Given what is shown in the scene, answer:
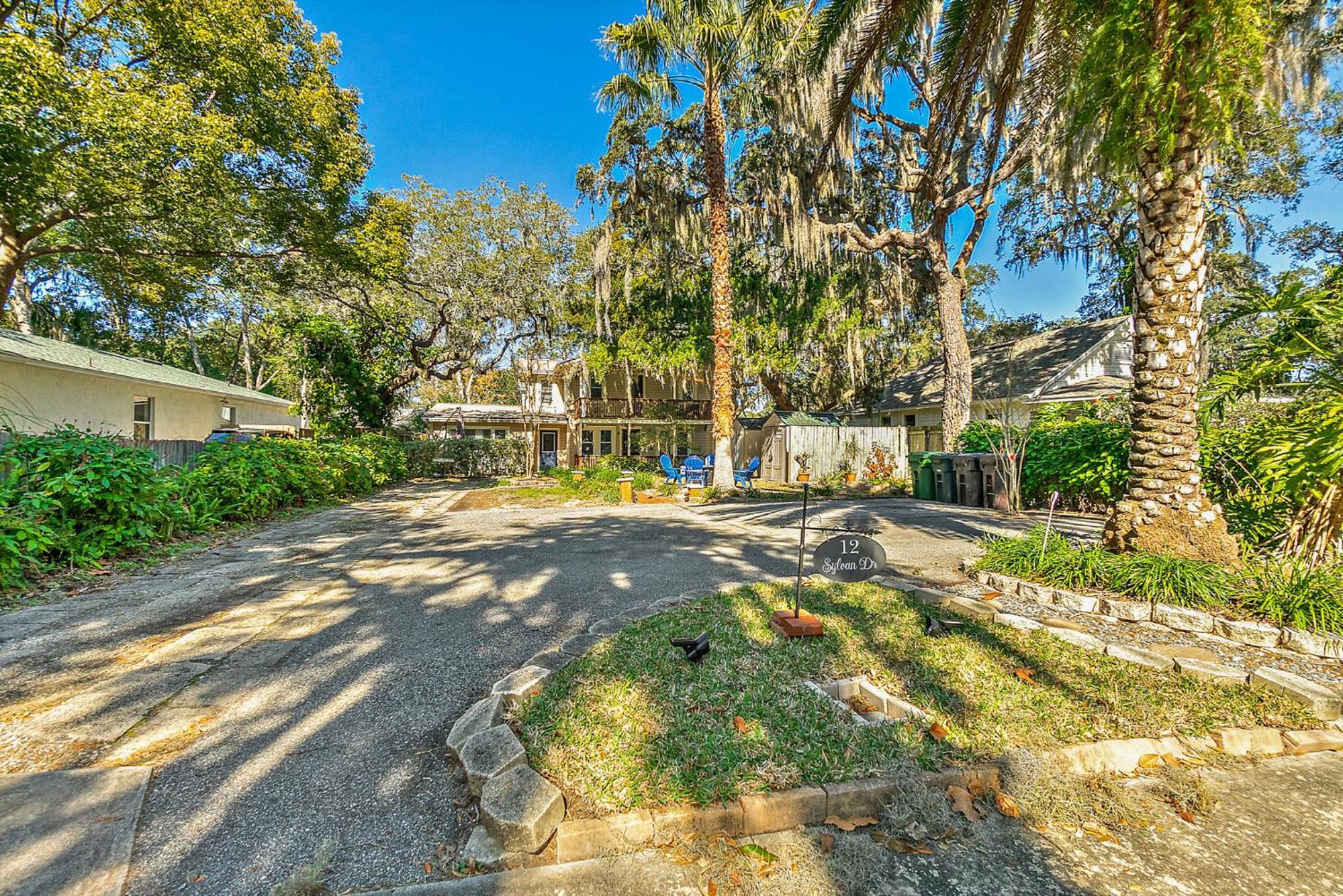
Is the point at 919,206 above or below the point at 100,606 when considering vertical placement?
above

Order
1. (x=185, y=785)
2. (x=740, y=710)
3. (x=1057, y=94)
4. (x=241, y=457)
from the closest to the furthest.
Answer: (x=185, y=785), (x=740, y=710), (x=1057, y=94), (x=241, y=457)

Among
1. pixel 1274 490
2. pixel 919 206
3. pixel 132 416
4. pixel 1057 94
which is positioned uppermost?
pixel 919 206

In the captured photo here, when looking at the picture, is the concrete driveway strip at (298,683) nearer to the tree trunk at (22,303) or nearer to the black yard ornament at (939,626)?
the black yard ornament at (939,626)

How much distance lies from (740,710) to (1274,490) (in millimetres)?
4934

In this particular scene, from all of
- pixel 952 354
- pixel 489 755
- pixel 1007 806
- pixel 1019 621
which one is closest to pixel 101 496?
pixel 489 755

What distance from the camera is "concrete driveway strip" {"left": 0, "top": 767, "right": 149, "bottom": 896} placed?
1.53 metres

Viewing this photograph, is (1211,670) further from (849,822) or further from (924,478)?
(924,478)

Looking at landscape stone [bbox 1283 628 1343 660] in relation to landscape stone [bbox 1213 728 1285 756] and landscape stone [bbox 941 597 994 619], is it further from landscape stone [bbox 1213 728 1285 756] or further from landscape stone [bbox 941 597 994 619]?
landscape stone [bbox 941 597 994 619]

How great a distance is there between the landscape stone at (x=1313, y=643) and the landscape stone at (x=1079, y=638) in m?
1.05

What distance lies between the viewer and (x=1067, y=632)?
3.38m

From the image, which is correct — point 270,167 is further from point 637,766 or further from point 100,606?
point 637,766

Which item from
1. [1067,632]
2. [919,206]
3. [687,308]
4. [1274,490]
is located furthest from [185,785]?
[919,206]

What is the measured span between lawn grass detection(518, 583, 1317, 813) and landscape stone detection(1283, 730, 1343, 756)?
0.06 metres

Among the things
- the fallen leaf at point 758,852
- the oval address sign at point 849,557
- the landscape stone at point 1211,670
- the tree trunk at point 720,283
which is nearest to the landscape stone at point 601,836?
the fallen leaf at point 758,852
